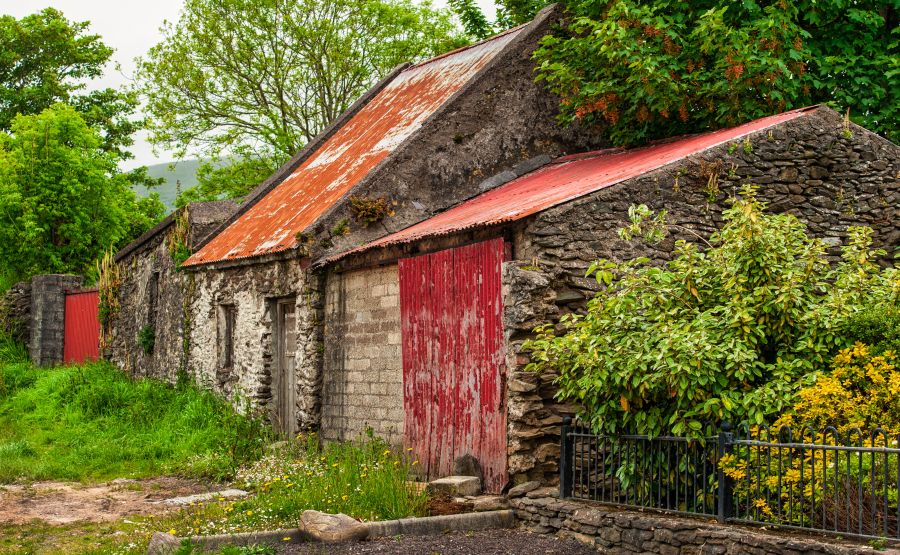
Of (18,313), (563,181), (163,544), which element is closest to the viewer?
(163,544)

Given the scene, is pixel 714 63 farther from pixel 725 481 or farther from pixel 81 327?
pixel 81 327

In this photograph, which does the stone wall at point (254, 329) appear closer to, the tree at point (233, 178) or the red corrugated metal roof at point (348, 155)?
the red corrugated metal roof at point (348, 155)

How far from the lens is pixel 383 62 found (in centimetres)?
3077

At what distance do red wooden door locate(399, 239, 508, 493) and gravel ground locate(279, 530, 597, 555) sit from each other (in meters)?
1.24

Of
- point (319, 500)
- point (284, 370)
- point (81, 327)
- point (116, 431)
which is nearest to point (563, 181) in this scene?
point (319, 500)

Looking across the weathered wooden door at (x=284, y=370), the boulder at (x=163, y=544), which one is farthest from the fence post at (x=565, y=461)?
the weathered wooden door at (x=284, y=370)

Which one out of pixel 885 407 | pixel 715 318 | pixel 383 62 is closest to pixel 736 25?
pixel 715 318

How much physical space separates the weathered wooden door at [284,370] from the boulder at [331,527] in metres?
6.39

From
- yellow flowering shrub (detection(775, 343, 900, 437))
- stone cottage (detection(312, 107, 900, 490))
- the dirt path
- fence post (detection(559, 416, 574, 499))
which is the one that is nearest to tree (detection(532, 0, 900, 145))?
stone cottage (detection(312, 107, 900, 490))

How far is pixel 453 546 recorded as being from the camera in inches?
348

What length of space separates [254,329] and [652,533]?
29.7 ft

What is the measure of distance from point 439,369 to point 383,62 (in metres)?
20.5

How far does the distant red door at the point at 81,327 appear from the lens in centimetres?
2352

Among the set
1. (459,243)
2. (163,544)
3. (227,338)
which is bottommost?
(163,544)
